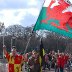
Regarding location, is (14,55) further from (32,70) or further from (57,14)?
(57,14)

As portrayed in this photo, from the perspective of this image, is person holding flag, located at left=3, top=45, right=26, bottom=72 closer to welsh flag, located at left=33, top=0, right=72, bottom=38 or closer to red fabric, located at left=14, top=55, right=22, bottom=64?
red fabric, located at left=14, top=55, right=22, bottom=64

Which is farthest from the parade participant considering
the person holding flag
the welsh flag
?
the welsh flag

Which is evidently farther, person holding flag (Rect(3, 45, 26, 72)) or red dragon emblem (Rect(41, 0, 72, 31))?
person holding flag (Rect(3, 45, 26, 72))

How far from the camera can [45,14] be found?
11.6m

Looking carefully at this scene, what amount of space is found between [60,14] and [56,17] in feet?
0.49

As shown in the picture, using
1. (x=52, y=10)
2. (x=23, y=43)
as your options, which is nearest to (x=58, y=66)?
(x=52, y=10)

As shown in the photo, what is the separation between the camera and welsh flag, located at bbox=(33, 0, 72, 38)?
11289 mm

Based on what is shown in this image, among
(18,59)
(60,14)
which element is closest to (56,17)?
(60,14)

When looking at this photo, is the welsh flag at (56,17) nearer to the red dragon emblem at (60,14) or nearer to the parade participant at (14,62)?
the red dragon emblem at (60,14)

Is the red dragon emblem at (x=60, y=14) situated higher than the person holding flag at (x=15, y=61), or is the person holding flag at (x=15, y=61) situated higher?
the red dragon emblem at (x=60, y=14)

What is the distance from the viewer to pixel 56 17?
37.6ft

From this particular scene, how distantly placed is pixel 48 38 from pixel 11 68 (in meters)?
83.4

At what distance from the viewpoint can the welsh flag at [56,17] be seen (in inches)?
444

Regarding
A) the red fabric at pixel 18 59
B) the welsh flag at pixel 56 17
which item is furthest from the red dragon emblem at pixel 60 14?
the red fabric at pixel 18 59
